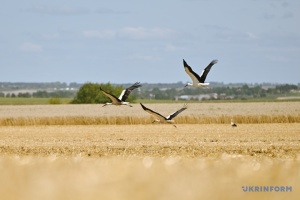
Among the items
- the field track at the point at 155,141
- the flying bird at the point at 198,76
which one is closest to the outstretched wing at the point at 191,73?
the flying bird at the point at 198,76

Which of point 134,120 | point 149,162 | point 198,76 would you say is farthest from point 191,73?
point 134,120

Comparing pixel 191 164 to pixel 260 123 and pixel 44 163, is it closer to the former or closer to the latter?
pixel 44 163

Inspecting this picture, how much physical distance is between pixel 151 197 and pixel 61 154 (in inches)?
436

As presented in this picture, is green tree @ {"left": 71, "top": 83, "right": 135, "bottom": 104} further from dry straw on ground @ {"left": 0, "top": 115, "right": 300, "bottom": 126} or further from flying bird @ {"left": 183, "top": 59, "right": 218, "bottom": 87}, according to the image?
flying bird @ {"left": 183, "top": 59, "right": 218, "bottom": 87}

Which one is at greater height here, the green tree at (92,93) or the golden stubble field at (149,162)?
the green tree at (92,93)

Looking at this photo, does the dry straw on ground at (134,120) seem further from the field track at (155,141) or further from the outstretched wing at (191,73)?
the outstretched wing at (191,73)

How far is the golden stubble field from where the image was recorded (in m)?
16.0

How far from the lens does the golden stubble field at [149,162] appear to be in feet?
52.4

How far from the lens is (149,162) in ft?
72.1

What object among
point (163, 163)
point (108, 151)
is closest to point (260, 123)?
point (108, 151)

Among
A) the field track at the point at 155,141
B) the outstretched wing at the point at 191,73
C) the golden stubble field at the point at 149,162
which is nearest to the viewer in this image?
the golden stubble field at the point at 149,162

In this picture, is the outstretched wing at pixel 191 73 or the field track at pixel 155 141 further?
the outstretched wing at pixel 191 73

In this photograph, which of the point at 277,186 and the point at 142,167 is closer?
the point at 277,186

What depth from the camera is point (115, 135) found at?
3700 cm
